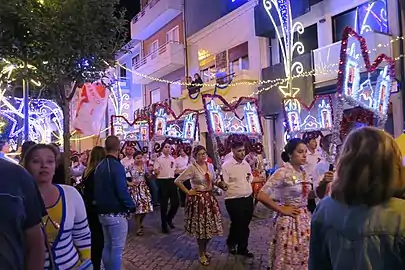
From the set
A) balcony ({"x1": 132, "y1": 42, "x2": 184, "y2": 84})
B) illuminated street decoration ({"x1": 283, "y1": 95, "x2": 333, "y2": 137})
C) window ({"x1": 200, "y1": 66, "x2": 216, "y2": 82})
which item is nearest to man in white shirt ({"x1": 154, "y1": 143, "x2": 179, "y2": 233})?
illuminated street decoration ({"x1": 283, "y1": 95, "x2": 333, "y2": 137})

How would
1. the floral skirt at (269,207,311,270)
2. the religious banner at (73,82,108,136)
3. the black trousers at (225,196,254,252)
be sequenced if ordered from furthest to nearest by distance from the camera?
the religious banner at (73,82,108,136), the black trousers at (225,196,254,252), the floral skirt at (269,207,311,270)

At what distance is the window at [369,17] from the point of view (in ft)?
47.9

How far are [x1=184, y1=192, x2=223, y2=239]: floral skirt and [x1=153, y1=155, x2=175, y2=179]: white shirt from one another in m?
3.98

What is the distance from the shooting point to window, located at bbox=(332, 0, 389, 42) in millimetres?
14606

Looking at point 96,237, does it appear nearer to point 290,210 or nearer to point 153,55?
point 290,210

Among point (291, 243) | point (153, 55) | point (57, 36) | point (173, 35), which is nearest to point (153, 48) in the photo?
point (153, 55)

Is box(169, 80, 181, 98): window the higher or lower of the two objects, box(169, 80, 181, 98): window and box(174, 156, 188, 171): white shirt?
the higher

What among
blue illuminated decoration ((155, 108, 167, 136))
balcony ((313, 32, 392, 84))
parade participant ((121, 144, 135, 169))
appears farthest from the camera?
balcony ((313, 32, 392, 84))

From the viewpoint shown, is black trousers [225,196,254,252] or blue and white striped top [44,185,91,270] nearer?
blue and white striped top [44,185,91,270]

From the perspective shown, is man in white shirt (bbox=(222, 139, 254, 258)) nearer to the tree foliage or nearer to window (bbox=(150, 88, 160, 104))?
the tree foliage

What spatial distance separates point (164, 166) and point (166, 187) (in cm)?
76

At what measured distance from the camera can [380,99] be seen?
6969 millimetres

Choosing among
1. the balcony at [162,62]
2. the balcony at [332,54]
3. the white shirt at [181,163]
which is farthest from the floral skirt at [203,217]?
the balcony at [162,62]

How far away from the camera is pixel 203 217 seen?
→ 23.8ft
